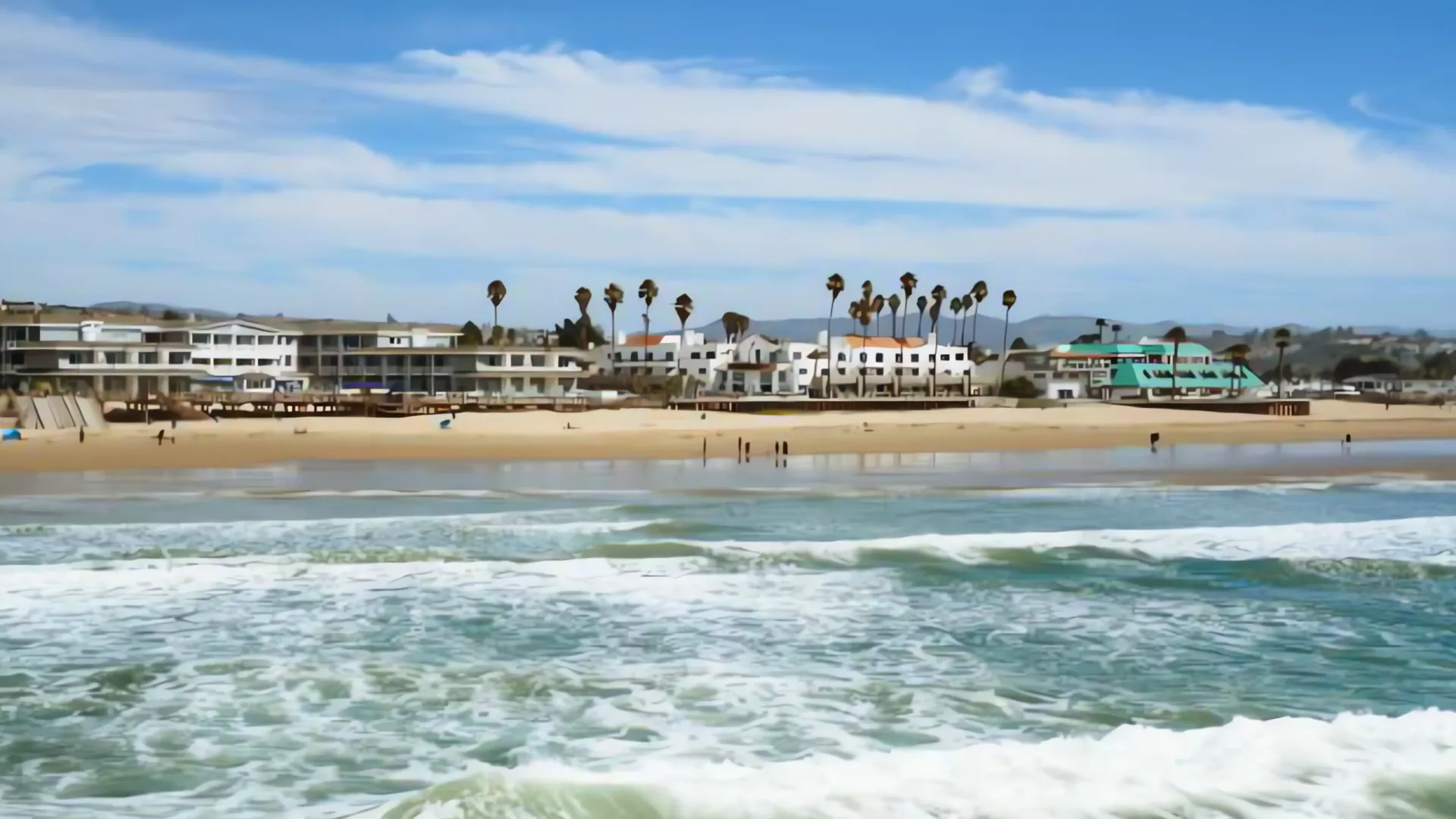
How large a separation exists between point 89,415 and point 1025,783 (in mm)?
47619

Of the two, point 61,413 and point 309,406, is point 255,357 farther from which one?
point 61,413

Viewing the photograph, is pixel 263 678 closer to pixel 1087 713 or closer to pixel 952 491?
pixel 1087 713

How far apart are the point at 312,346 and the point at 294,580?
82788mm

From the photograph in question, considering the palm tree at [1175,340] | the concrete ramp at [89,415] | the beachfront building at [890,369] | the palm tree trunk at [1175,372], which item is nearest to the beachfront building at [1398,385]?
the palm tree at [1175,340]

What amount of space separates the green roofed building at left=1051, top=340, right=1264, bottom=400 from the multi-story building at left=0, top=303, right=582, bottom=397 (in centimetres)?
4312

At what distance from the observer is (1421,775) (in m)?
8.12

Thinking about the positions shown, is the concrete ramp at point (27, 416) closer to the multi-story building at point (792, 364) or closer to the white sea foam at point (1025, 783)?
the white sea foam at point (1025, 783)

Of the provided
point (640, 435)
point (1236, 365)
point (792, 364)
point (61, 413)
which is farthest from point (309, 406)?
point (1236, 365)

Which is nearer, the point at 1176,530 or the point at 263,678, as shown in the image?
the point at 263,678

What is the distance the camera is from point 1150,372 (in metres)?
107

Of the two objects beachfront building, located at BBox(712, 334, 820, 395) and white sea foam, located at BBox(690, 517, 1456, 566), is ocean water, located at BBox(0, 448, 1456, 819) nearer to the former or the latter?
white sea foam, located at BBox(690, 517, 1456, 566)

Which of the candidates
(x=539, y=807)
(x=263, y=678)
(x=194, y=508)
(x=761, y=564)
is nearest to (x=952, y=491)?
(x=761, y=564)

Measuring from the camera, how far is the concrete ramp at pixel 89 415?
158ft

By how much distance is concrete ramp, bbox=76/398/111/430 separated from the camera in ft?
158
